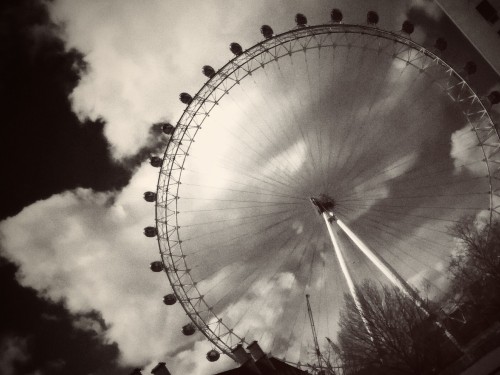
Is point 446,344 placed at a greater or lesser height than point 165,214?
lesser

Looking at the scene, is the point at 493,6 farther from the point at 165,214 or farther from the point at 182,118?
the point at 165,214

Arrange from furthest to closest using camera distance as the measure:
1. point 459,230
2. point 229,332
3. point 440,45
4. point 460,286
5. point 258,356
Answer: point 460,286 → point 459,230 → point 440,45 → point 229,332 → point 258,356

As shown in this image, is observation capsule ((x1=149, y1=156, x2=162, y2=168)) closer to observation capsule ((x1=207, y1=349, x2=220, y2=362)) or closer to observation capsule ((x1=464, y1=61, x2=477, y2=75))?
observation capsule ((x1=207, y1=349, x2=220, y2=362))

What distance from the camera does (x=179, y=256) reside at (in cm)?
2766

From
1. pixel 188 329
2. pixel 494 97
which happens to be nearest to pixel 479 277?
pixel 494 97

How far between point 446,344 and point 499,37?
28.5 meters

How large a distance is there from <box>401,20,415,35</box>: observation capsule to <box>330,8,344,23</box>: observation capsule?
6.05m

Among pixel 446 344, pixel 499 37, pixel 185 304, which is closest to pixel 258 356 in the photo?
pixel 185 304

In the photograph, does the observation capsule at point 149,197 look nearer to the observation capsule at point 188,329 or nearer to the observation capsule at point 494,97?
the observation capsule at point 188,329

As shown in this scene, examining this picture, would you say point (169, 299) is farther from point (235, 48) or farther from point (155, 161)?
point (235, 48)

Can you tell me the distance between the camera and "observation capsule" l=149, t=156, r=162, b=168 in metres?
27.0

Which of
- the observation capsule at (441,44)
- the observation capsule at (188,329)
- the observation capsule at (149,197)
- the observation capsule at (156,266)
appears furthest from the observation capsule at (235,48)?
the observation capsule at (188,329)

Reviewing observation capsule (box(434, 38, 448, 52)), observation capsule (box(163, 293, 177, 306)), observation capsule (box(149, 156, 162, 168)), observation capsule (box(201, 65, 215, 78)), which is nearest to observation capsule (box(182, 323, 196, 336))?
observation capsule (box(163, 293, 177, 306))

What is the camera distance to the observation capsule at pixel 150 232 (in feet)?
92.1
